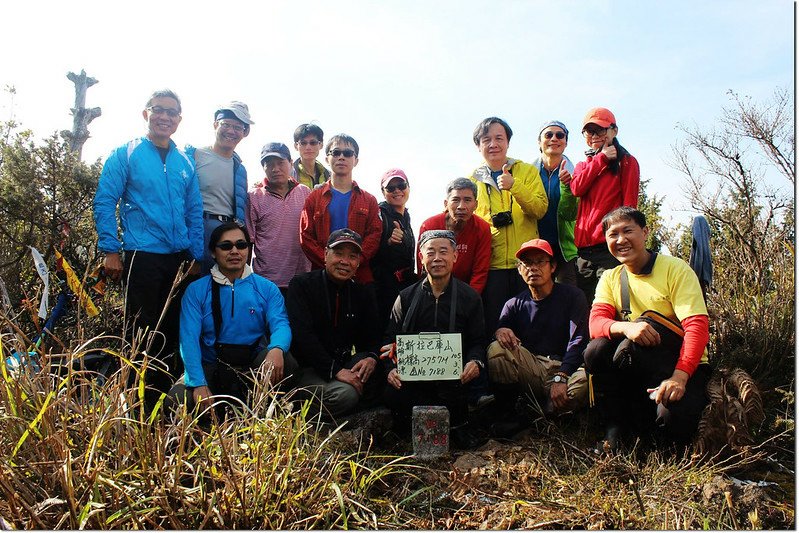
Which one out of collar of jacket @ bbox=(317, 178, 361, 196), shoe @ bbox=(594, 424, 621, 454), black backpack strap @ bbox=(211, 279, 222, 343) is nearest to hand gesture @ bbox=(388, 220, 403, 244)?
collar of jacket @ bbox=(317, 178, 361, 196)

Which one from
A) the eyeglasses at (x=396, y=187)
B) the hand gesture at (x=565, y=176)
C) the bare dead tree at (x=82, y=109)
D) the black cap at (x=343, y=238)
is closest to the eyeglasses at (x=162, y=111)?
the black cap at (x=343, y=238)

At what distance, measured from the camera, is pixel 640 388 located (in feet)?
12.7

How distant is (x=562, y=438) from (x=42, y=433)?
3236 mm

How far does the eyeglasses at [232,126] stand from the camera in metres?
5.18

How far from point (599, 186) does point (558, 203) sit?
588 millimetres

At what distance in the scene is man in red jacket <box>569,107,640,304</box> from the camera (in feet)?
15.5

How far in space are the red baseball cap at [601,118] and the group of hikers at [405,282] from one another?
0.4 inches

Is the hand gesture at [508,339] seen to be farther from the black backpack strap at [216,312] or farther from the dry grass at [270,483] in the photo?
the black backpack strap at [216,312]

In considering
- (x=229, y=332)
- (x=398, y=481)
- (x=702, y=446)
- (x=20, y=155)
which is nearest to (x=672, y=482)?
(x=702, y=446)

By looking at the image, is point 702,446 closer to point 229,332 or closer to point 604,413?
point 604,413

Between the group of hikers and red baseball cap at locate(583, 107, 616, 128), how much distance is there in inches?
0.4

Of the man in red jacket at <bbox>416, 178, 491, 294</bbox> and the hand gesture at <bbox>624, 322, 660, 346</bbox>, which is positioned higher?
the man in red jacket at <bbox>416, 178, 491, 294</bbox>

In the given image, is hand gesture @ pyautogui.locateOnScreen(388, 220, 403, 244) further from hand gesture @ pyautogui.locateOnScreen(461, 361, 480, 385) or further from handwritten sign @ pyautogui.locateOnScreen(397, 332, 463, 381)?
hand gesture @ pyautogui.locateOnScreen(461, 361, 480, 385)

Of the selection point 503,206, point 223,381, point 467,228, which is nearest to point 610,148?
point 503,206
